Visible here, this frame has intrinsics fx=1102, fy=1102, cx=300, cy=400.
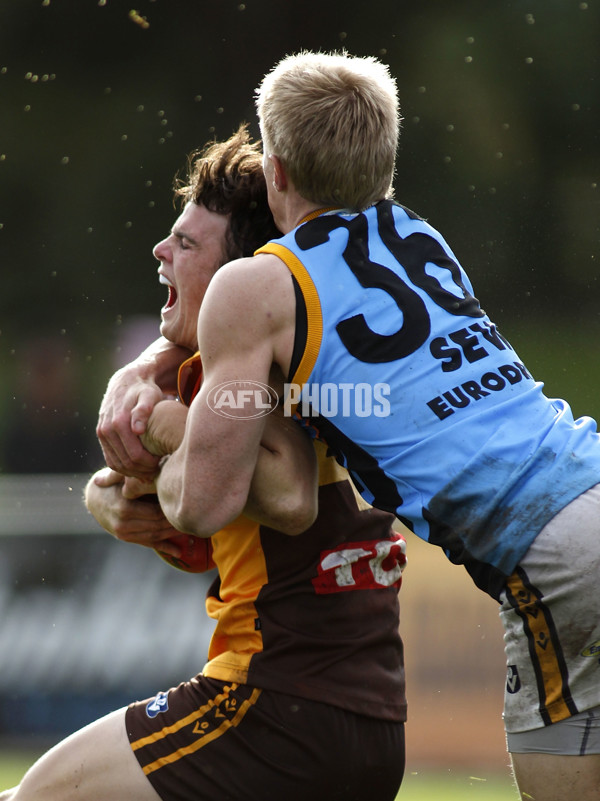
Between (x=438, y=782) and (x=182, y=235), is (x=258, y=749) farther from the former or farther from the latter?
(x=438, y=782)

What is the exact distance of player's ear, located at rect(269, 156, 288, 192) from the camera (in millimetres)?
2729

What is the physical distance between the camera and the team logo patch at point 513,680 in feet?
8.13

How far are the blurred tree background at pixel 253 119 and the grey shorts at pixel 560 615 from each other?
13.0 m

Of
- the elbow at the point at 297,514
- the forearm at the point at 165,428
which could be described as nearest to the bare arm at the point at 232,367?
the elbow at the point at 297,514

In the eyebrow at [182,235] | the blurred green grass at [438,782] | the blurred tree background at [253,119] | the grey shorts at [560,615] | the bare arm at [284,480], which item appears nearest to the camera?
the grey shorts at [560,615]

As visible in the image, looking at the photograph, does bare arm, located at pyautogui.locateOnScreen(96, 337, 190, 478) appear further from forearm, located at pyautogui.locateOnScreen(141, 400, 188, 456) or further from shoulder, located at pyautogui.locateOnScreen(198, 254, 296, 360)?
shoulder, located at pyautogui.locateOnScreen(198, 254, 296, 360)

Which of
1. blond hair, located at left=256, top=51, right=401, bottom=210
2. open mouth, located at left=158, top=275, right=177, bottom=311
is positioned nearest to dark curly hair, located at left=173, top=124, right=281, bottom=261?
open mouth, located at left=158, top=275, right=177, bottom=311

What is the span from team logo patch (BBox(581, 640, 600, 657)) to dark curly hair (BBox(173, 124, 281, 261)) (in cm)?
147

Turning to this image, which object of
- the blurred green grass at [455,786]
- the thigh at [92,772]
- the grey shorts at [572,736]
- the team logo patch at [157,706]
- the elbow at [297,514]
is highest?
the elbow at [297,514]

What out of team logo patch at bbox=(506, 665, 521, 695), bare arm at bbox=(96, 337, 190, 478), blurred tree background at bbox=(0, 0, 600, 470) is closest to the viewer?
team logo patch at bbox=(506, 665, 521, 695)

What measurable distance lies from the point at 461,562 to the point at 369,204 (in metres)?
0.92

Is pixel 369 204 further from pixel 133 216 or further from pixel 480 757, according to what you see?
pixel 133 216

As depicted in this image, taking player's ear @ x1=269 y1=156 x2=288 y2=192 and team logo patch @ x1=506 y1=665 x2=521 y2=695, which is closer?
team logo patch @ x1=506 y1=665 x2=521 y2=695

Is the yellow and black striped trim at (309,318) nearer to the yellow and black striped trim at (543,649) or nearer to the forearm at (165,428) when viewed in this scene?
the forearm at (165,428)
